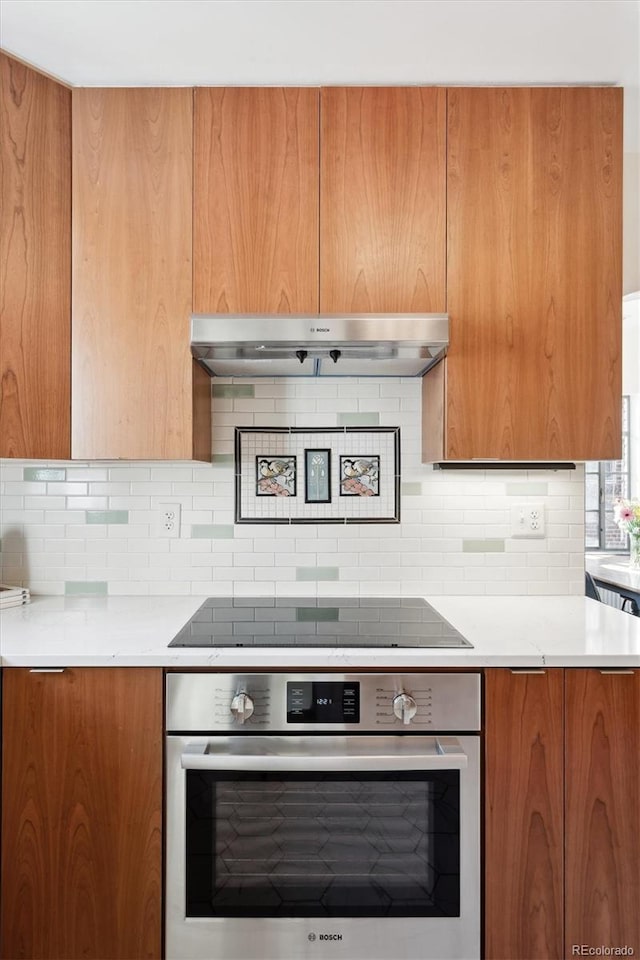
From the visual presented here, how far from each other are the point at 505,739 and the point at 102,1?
2.05m

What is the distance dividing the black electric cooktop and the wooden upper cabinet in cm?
55

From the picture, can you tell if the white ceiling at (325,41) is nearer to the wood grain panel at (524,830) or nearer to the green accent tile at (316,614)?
the green accent tile at (316,614)

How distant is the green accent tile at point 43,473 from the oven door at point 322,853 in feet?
3.46

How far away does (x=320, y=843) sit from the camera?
1458 mm

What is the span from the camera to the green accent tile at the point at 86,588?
2.10 metres

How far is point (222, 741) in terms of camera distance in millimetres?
1447

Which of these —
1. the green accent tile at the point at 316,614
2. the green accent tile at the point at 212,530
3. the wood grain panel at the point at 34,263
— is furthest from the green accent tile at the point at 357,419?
the wood grain panel at the point at 34,263

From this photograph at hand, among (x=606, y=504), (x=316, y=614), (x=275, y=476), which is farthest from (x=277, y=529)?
(x=606, y=504)

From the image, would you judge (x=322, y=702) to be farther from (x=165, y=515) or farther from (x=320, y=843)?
(x=165, y=515)

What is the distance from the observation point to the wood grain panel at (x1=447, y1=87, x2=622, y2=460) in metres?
1.76

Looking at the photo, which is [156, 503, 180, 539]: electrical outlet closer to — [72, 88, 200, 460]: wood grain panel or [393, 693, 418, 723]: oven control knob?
[72, 88, 200, 460]: wood grain panel

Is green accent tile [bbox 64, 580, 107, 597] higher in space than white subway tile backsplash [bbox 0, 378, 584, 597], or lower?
lower

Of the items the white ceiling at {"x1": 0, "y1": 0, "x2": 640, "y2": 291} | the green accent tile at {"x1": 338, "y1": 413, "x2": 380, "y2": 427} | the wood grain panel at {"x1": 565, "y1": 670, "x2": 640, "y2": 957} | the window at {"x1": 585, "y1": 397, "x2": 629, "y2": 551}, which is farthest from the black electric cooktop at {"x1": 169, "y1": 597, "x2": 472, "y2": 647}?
the window at {"x1": 585, "y1": 397, "x2": 629, "y2": 551}

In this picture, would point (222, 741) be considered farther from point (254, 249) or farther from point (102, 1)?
point (102, 1)
